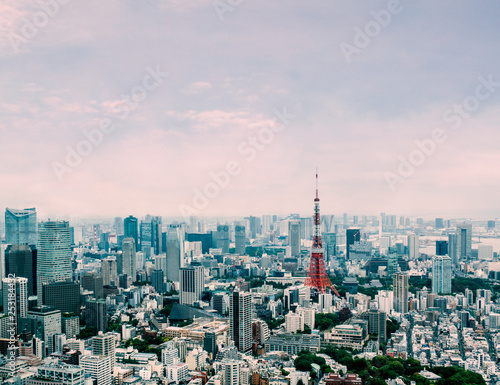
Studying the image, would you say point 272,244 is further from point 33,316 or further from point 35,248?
point 33,316

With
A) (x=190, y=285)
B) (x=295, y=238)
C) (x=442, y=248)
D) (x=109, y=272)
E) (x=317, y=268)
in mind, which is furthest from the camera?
(x=295, y=238)

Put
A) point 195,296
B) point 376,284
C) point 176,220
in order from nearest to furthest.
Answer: point 195,296 < point 376,284 < point 176,220

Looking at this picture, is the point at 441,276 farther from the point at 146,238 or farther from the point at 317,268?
the point at 146,238

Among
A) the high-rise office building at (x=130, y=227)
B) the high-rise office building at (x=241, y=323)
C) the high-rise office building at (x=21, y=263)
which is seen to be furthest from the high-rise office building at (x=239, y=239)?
the high-rise office building at (x=241, y=323)

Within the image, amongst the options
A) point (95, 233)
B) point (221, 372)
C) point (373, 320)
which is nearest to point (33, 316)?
point (221, 372)

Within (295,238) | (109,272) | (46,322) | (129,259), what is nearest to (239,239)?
(295,238)

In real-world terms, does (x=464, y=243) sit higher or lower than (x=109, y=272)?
higher

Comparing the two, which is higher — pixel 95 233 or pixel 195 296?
pixel 95 233
